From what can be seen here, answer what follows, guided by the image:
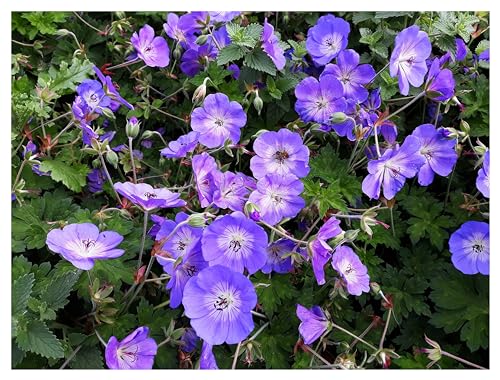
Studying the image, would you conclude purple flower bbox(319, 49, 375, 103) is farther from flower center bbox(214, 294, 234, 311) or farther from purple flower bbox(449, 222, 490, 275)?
flower center bbox(214, 294, 234, 311)

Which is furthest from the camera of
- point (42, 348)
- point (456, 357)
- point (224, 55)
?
point (224, 55)

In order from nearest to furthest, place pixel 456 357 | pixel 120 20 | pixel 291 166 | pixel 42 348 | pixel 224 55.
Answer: pixel 42 348
pixel 456 357
pixel 291 166
pixel 224 55
pixel 120 20

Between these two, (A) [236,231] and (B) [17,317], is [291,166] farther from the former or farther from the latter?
(B) [17,317]

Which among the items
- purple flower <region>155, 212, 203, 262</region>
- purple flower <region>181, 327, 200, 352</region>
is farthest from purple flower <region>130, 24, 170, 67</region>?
purple flower <region>181, 327, 200, 352</region>

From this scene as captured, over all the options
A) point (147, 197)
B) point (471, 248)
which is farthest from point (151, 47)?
point (471, 248)

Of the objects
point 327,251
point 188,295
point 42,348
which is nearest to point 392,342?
point 327,251

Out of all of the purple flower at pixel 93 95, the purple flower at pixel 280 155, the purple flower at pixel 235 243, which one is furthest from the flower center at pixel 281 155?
the purple flower at pixel 93 95

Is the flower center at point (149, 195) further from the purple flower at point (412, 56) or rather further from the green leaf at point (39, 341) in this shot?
the purple flower at point (412, 56)
